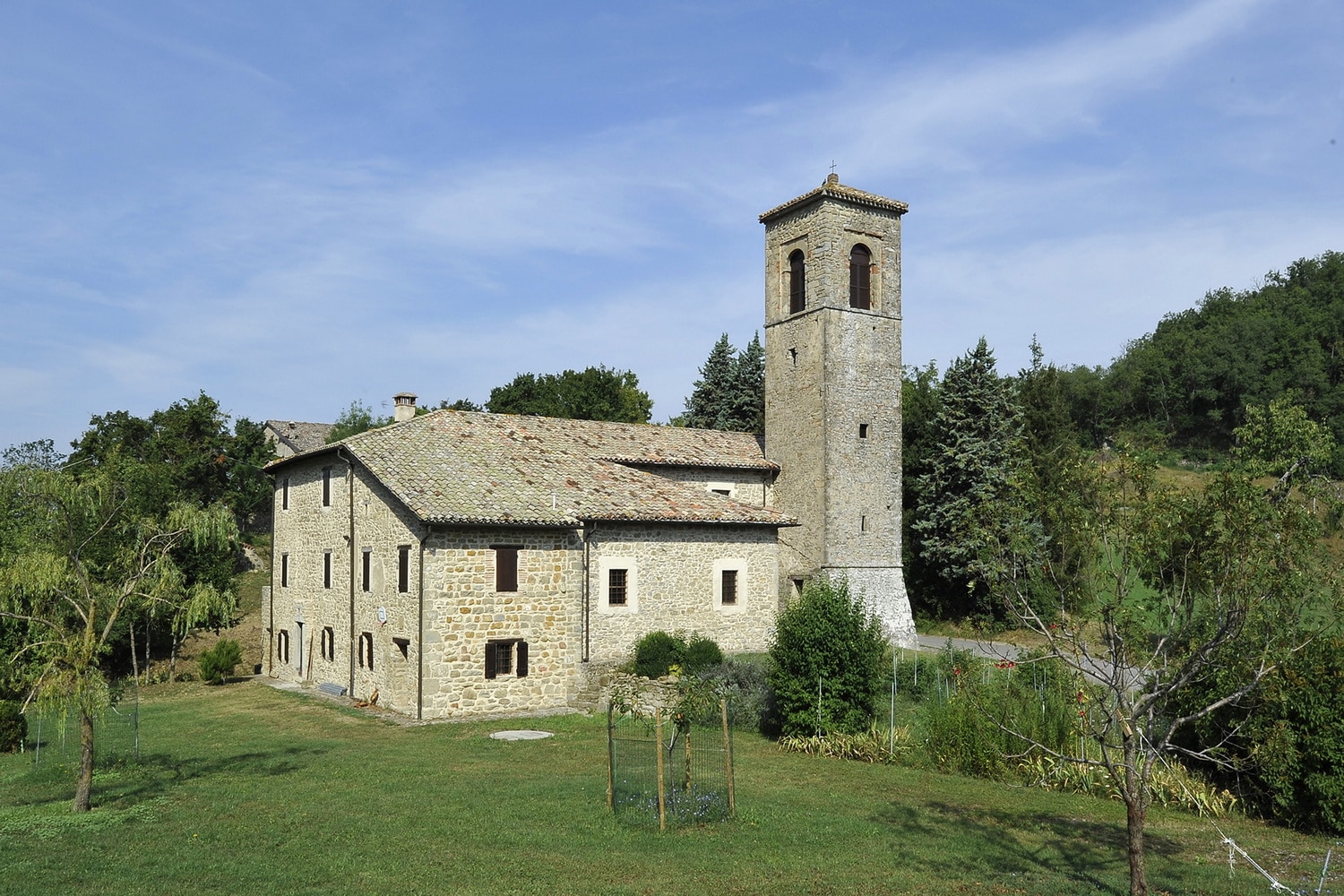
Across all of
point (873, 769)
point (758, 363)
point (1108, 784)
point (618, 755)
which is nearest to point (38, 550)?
point (618, 755)

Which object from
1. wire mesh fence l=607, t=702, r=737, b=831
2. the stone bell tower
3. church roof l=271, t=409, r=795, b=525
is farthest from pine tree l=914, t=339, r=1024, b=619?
wire mesh fence l=607, t=702, r=737, b=831

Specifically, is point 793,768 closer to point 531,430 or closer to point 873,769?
point 873,769

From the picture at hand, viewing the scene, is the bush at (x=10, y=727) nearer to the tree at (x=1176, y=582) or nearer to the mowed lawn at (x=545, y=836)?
the mowed lawn at (x=545, y=836)

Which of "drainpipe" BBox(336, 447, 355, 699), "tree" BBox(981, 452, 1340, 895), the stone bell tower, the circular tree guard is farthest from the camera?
A: the stone bell tower

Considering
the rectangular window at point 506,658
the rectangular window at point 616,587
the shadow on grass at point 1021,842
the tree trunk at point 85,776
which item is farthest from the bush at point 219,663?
the shadow on grass at point 1021,842

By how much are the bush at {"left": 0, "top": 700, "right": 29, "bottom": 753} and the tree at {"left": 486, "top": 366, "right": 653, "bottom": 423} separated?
3256 centimetres

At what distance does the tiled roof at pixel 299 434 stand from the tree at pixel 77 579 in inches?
2001

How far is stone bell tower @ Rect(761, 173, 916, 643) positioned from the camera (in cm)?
3014

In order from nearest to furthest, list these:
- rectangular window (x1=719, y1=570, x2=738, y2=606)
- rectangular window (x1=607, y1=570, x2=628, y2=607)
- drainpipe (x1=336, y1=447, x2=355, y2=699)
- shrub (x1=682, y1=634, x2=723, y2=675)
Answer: shrub (x1=682, y1=634, x2=723, y2=675) → rectangular window (x1=607, y1=570, x2=628, y2=607) → drainpipe (x1=336, y1=447, x2=355, y2=699) → rectangular window (x1=719, y1=570, x2=738, y2=606)

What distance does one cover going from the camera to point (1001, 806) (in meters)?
13.1

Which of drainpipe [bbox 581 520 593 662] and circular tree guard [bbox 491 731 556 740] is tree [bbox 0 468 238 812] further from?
drainpipe [bbox 581 520 593 662]

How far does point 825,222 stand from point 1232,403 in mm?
55070

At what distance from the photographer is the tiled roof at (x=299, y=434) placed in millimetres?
63575

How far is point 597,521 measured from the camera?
23688mm
